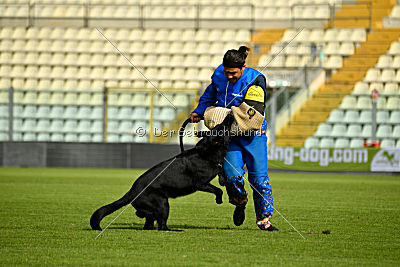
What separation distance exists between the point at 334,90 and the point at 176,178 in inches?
685

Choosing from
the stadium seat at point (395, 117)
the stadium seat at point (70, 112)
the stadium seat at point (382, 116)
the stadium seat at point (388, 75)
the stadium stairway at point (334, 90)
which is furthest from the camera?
the stadium seat at point (388, 75)

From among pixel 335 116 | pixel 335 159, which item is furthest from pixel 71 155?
pixel 335 116

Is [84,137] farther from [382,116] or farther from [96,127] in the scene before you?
[382,116]

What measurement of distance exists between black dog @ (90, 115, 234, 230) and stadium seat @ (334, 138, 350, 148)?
1480cm

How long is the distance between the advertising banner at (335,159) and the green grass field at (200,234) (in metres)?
7.87

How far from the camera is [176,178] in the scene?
6883mm

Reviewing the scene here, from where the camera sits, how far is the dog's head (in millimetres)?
6898

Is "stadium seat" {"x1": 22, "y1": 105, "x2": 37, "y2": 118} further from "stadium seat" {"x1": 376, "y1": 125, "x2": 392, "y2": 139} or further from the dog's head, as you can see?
the dog's head

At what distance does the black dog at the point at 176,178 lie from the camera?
6.81 m

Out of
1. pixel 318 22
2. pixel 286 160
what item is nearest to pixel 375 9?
pixel 318 22

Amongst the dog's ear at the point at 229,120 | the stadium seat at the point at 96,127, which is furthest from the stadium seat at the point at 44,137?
the dog's ear at the point at 229,120

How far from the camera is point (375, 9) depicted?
2677 centimetres

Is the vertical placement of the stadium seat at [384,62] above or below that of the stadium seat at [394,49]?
below

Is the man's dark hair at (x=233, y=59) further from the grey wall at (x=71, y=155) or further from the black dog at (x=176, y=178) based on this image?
the grey wall at (x=71, y=155)
